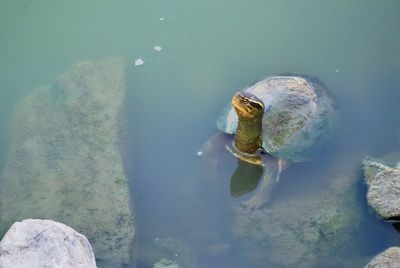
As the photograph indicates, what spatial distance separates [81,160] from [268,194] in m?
1.64

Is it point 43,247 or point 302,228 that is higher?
point 43,247

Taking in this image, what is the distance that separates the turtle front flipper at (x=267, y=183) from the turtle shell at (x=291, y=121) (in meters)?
0.17

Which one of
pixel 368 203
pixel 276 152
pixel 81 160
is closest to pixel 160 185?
pixel 81 160

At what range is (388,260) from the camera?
3330mm

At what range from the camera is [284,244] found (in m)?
3.94

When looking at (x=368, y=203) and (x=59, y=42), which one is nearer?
(x=368, y=203)

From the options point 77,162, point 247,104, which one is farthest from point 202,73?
point 77,162

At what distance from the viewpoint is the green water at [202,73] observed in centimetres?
420

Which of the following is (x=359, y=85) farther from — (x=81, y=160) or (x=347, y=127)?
(x=81, y=160)

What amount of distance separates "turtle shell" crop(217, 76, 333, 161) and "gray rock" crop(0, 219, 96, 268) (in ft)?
5.68

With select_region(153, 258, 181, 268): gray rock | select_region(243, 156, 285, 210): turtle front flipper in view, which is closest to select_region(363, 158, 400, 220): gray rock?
select_region(243, 156, 285, 210): turtle front flipper

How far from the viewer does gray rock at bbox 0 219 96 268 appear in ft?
10.2

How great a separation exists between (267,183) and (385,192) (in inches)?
38.8

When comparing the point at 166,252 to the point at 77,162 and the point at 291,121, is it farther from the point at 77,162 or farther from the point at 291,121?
the point at 291,121
